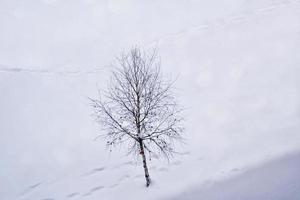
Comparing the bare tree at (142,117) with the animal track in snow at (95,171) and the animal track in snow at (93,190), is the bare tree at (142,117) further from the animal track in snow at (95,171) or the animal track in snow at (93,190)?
the animal track in snow at (93,190)

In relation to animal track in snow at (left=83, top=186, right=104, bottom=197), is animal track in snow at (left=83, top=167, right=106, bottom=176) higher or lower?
higher

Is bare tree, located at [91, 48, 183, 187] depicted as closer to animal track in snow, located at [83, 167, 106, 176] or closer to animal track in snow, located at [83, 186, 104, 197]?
animal track in snow, located at [83, 167, 106, 176]

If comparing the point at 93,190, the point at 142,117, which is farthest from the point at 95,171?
the point at 142,117

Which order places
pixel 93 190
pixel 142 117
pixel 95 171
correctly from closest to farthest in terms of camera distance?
pixel 93 190, pixel 95 171, pixel 142 117

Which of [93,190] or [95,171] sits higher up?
[95,171]

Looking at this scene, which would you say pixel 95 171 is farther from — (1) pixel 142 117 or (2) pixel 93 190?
(1) pixel 142 117

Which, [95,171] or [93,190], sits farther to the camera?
[95,171]

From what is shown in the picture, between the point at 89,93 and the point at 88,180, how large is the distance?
1108 centimetres

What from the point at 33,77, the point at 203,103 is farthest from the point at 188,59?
the point at 33,77

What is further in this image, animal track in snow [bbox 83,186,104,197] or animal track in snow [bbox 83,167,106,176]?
animal track in snow [bbox 83,167,106,176]

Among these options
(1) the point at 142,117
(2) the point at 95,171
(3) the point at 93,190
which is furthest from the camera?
(1) the point at 142,117

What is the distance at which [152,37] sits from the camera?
39.5m

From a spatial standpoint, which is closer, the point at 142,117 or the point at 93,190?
the point at 93,190

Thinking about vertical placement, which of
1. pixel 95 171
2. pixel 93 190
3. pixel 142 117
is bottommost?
pixel 93 190
